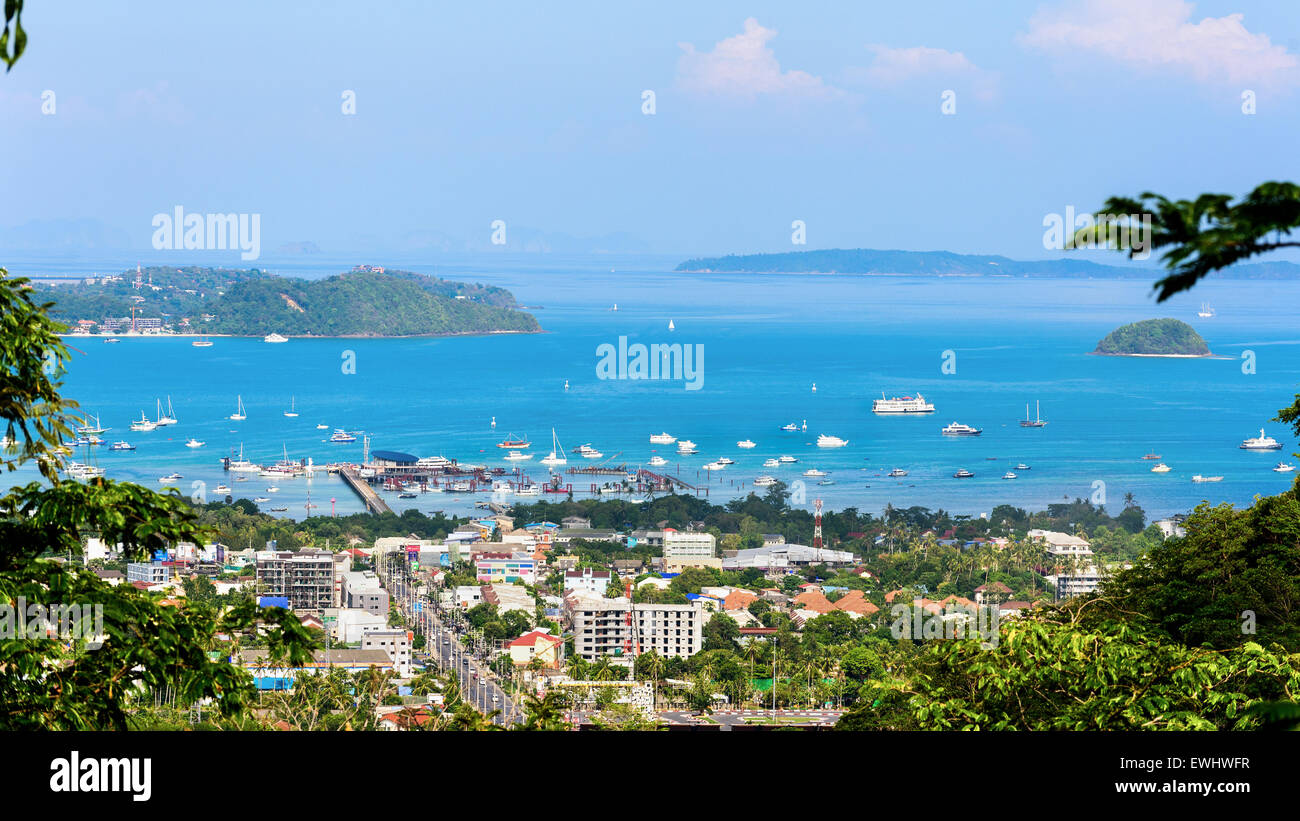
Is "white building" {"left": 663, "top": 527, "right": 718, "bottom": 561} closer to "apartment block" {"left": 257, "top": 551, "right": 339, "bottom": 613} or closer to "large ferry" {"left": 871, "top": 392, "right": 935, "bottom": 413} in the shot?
"apartment block" {"left": 257, "top": 551, "right": 339, "bottom": 613}

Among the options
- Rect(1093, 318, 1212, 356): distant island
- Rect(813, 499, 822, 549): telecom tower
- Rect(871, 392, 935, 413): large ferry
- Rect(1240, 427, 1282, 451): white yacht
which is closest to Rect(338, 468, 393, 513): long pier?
Rect(813, 499, 822, 549): telecom tower

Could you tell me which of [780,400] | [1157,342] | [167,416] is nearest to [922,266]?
[1157,342]

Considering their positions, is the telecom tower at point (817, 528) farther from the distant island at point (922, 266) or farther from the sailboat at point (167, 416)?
the distant island at point (922, 266)

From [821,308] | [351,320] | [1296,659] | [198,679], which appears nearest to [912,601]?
[1296,659]

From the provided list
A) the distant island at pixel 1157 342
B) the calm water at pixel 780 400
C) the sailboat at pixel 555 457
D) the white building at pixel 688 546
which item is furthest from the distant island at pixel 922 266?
the white building at pixel 688 546

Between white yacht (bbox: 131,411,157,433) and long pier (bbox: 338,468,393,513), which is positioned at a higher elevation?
white yacht (bbox: 131,411,157,433)

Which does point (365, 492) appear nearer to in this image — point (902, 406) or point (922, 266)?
point (902, 406)

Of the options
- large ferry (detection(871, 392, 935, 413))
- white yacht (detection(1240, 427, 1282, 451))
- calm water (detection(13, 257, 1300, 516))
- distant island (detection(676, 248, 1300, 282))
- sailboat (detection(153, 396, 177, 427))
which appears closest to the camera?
calm water (detection(13, 257, 1300, 516))
